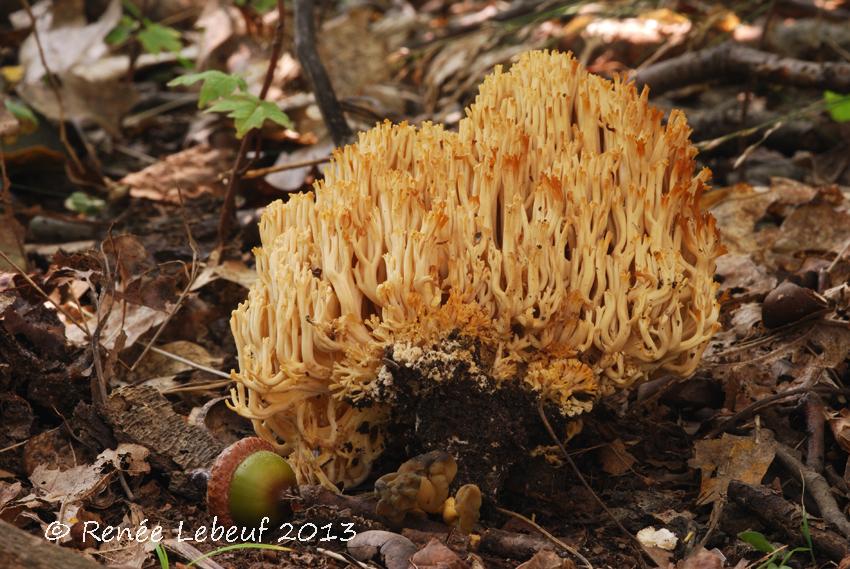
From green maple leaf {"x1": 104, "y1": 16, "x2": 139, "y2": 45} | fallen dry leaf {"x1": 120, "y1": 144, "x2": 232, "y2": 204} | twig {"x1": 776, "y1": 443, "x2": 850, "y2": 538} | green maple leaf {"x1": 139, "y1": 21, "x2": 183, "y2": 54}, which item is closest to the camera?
twig {"x1": 776, "y1": 443, "x2": 850, "y2": 538}

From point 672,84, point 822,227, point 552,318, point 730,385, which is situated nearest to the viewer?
point 552,318

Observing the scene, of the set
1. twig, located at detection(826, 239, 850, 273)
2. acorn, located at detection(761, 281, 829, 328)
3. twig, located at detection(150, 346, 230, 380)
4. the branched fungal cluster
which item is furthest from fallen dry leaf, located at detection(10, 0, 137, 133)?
twig, located at detection(826, 239, 850, 273)

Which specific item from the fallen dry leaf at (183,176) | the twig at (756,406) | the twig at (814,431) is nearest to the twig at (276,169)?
the fallen dry leaf at (183,176)

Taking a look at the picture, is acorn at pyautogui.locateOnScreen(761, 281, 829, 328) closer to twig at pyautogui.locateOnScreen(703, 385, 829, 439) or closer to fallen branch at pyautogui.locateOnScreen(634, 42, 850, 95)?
twig at pyautogui.locateOnScreen(703, 385, 829, 439)

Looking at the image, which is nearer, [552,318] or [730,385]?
[552,318]

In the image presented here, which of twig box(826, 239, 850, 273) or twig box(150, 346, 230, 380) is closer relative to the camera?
twig box(150, 346, 230, 380)

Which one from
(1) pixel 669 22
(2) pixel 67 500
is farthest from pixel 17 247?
(1) pixel 669 22

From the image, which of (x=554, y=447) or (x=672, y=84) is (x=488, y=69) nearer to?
(x=672, y=84)
